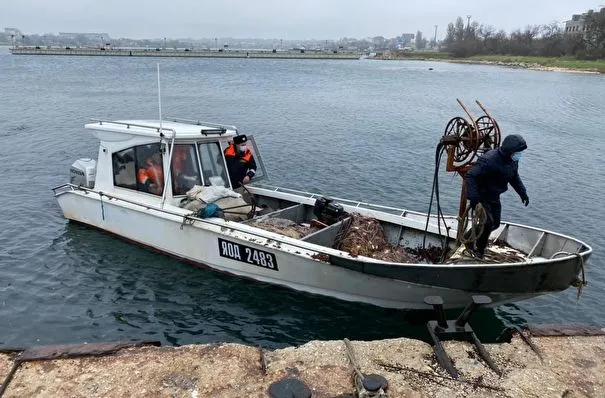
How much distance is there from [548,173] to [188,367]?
57.3 ft

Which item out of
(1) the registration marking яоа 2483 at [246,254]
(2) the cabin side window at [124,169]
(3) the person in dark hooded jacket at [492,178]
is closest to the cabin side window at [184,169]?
(2) the cabin side window at [124,169]

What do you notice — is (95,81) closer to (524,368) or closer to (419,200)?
(419,200)

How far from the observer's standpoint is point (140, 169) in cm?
997

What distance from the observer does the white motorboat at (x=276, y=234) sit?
7102mm

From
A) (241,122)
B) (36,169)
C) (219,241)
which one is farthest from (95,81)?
(219,241)

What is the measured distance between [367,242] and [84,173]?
6525 mm

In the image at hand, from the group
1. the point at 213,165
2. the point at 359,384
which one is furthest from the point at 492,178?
the point at 213,165

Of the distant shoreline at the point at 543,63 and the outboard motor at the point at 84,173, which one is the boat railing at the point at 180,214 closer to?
the outboard motor at the point at 84,173

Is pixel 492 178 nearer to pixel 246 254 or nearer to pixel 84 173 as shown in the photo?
pixel 246 254

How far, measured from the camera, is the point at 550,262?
6824 millimetres

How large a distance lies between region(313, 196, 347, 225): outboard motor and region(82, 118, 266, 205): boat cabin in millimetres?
2038

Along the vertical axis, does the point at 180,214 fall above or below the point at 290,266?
above

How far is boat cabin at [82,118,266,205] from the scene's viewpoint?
9.57m

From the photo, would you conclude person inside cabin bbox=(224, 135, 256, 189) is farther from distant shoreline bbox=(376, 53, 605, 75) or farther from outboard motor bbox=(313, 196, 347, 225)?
distant shoreline bbox=(376, 53, 605, 75)
